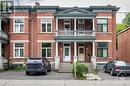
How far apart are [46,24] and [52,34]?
1.53m

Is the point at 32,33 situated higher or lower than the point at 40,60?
higher

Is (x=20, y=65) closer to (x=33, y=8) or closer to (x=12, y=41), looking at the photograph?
(x=12, y=41)

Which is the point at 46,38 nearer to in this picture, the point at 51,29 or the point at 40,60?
the point at 51,29

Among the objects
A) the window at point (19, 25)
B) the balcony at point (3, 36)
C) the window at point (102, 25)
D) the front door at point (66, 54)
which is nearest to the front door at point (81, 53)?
the front door at point (66, 54)

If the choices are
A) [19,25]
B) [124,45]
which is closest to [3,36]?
[19,25]

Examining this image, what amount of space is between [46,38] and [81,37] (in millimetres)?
4788

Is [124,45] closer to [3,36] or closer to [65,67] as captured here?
[65,67]

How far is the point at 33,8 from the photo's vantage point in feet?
165

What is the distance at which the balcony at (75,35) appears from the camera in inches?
1903

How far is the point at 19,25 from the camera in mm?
49938

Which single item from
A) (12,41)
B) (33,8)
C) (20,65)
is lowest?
(20,65)

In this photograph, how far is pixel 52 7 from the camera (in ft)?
163

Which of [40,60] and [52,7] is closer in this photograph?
[40,60]

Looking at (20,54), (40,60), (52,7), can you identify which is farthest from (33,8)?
(40,60)
